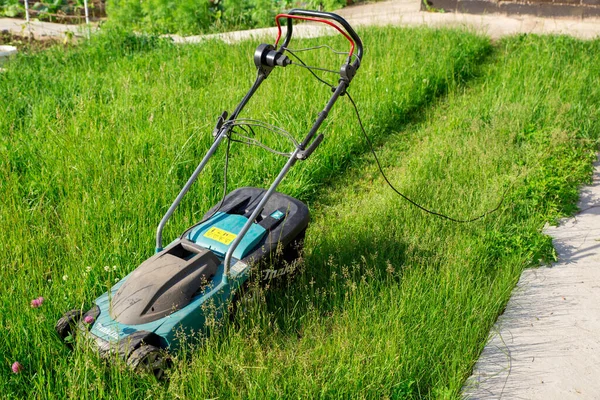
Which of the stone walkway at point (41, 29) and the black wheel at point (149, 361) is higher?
the stone walkway at point (41, 29)

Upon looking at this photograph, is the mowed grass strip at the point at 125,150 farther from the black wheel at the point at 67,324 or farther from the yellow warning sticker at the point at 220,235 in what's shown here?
the yellow warning sticker at the point at 220,235

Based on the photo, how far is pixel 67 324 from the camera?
111 inches

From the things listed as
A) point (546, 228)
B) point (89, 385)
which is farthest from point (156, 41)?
point (89, 385)

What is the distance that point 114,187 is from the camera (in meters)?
4.18

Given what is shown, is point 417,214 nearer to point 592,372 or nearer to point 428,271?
point 428,271

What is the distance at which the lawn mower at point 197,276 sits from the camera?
8.75ft

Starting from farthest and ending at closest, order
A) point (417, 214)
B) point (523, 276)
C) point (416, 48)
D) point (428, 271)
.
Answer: point (416, 48), point (417, 214), point (523, 276), point (428, 271)

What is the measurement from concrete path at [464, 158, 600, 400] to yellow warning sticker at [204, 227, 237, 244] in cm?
123

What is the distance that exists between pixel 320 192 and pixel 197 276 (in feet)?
6.70

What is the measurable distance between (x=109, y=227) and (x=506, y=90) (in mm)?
3871

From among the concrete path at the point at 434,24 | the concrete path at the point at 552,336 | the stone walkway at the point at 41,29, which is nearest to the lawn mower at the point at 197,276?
the concrete path at the point at 552,336

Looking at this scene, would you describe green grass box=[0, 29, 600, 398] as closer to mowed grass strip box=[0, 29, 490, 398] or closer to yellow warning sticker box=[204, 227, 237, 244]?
mowed grass strip box=[0, 29, 490, 398]

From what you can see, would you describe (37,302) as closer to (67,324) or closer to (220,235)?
(67,324)

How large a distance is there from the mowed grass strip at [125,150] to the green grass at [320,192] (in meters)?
0.02
